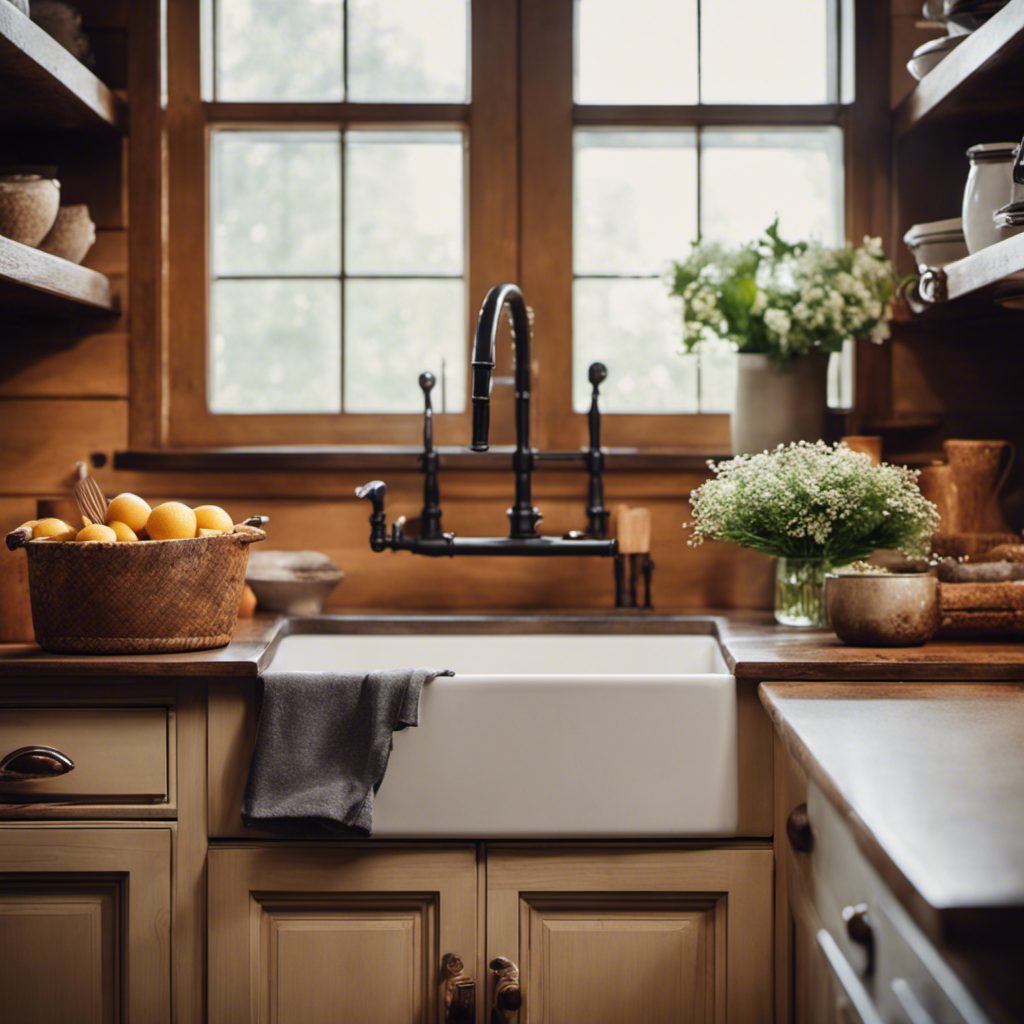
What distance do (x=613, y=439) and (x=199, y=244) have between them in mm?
911

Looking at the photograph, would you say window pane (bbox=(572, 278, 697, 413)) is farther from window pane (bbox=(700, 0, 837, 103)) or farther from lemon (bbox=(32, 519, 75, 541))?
lemon (bbox=(32, 519, 75, 541))

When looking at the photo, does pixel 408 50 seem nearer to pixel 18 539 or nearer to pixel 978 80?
pixel 978 80

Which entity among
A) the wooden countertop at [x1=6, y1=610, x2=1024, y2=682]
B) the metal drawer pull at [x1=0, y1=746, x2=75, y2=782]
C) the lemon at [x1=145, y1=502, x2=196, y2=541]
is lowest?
the metal drawer pull at [x1=0, y1=746, x2=75, y2=782]

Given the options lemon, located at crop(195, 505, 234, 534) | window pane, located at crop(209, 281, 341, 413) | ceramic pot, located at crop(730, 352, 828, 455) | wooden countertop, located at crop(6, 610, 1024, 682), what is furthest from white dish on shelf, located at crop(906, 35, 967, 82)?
lemon, located at crop(195, 505, 234, 534)

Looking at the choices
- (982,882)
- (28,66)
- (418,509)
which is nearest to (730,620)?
(418,509)

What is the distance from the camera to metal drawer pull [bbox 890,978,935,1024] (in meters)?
0.79

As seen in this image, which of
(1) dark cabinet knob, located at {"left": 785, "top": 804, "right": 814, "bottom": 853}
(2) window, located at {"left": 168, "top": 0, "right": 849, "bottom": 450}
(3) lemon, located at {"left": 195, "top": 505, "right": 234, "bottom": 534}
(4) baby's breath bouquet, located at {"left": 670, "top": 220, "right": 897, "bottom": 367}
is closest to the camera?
(1) dark cabinet knob, located at {"left": 785, "top": 804, "right": 814, "bottom": 853}

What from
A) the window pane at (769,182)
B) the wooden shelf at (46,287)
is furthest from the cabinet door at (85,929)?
the window pane at (769,182)

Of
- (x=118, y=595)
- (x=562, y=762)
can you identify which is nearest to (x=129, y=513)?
(x=118, y=595)

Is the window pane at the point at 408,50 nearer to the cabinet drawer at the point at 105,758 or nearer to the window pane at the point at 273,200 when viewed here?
the window pane at the point at 273,200

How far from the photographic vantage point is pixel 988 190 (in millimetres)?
1612

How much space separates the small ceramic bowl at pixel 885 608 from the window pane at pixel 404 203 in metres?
1.04

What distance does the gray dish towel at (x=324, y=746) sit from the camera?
139 centimetres

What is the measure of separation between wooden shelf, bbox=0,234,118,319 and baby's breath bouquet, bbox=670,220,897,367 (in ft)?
3.47
